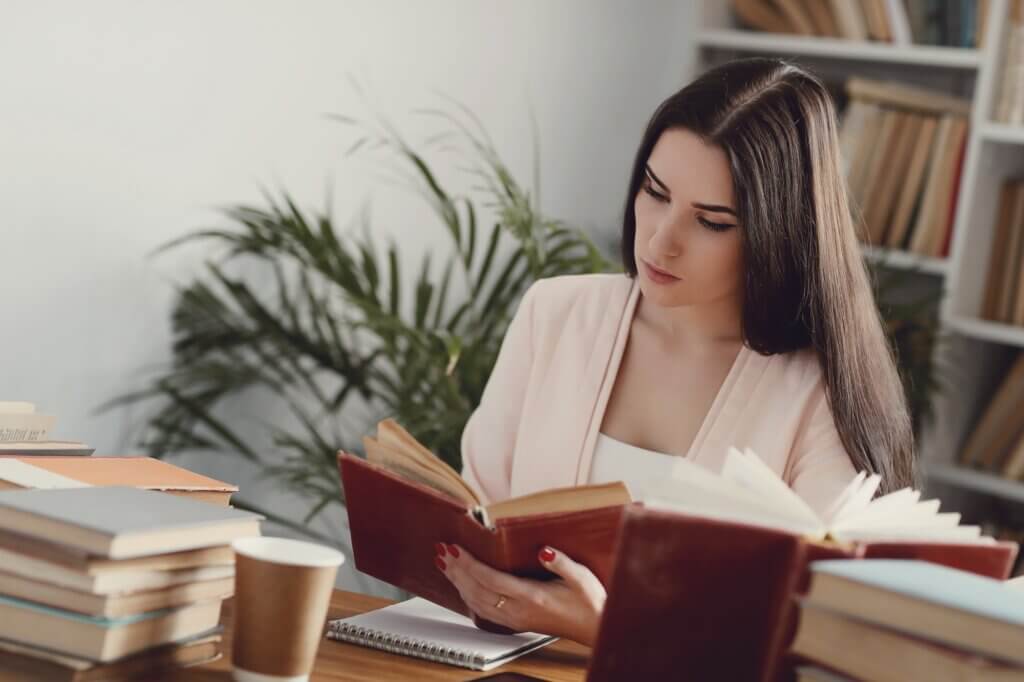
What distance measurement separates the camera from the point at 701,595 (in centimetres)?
102

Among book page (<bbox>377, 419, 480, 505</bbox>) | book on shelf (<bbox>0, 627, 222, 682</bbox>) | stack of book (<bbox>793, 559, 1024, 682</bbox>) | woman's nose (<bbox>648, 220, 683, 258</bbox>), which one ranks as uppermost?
woman's nose (<bbox>648, 220, 683, 258</bbox>)

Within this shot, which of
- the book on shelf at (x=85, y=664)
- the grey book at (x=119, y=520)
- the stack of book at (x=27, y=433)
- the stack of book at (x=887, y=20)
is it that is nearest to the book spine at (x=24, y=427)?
the stack of book at (x=27, y=433)

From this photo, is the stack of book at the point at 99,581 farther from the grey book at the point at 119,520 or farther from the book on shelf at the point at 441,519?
the book on shelf at the point at 441,519

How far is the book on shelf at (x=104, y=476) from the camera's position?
1246mm

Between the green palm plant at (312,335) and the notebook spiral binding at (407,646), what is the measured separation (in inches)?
34.8

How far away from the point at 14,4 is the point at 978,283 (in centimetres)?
240

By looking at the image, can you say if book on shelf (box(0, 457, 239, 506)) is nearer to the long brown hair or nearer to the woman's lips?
the woman's lips

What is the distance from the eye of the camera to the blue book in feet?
3.06

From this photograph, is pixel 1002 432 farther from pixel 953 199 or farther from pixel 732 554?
pixel 732 554

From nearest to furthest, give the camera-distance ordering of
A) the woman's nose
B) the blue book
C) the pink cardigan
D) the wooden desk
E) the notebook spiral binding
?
1. the blue book
2. the wooden desk
3. the notebook spiral binding
4. the woman's nose
5. the pink cardigan

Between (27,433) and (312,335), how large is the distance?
124 cm

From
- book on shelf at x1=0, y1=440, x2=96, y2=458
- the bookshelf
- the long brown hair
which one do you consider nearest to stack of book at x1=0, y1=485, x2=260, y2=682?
book on shelf at x1=0, y1=440, x2=96, y2=458

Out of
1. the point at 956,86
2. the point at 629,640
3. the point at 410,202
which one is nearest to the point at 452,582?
the point at 629,640

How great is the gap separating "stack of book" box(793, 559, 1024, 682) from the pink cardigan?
73cm
